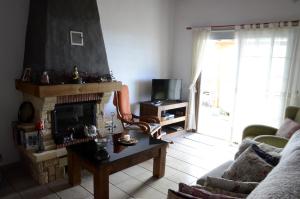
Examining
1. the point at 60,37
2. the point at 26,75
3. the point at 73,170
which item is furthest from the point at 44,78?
the point at 73,170

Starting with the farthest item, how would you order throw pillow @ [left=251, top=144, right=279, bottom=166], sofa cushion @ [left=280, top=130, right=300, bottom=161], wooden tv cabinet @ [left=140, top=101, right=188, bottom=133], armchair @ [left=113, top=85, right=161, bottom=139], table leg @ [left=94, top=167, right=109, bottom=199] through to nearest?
wooden tv cabinet @ [left=140, top=101, right=188, bottom=133], armchair @ [left=113, top=85, right=161, bottom=139], table leg @ [left=94, top=167, right=109, bottom=199], throw pillow @ [left=251, top=144, right=279, bottom=166], sofa cushion @ [left=280, top=130, right=300, bottom=161]

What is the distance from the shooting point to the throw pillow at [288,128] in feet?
9.56

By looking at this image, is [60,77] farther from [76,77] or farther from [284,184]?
[284,184]

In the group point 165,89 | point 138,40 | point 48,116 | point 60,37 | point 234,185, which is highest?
point 138,40

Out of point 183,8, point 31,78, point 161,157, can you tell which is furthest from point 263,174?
point 183,8

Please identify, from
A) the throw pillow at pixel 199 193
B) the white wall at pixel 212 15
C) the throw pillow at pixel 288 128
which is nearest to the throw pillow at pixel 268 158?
the throw pillow at pixel 199 193

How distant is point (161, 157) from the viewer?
9.71ft

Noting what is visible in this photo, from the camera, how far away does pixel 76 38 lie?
3.12 metres

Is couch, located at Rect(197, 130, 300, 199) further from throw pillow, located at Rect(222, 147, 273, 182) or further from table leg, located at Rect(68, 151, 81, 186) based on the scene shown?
table leg, located at Rect(68, 151, 81, 186)

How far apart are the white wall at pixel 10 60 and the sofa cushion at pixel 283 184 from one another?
3.08 m

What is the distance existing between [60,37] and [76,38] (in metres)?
0.23

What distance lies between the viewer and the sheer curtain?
3.54m

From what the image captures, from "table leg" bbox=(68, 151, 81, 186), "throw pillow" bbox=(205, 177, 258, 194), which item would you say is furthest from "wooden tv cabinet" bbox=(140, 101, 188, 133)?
"throw pillow" bbox=(205, 177, 258, 194)

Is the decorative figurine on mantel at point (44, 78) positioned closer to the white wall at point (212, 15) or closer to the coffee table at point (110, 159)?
the coffee table at point (110, 159)
